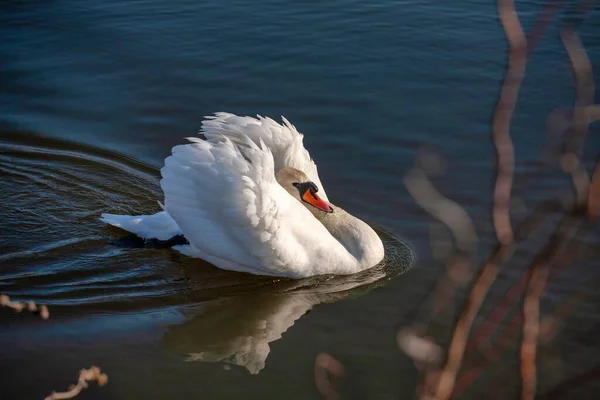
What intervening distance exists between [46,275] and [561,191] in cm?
393

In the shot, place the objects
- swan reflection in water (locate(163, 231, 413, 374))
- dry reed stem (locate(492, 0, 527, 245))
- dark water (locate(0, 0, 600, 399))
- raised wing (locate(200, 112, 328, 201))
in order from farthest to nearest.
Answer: raised wing (locate(200, 112, 328, 201)) → swan reflection in water (locate(163, 231, 413, 374)) → dark water (locate(0, 0, 600, 399)) → dry reed stem (locate(492, 0, 527, 245))

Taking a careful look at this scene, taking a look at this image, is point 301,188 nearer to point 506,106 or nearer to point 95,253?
point 95,253

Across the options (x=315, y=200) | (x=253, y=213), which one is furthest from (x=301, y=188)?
(x=253, y=213)

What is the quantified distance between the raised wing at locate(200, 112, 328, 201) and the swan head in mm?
166

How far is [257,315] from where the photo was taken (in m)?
5.71

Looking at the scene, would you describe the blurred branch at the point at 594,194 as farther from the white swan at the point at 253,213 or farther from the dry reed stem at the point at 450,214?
the dry reed stem at the point at 450,214

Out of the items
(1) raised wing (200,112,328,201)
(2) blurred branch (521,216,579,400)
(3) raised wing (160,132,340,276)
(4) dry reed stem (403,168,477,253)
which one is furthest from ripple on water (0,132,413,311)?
(2) blurred branch (521,216,579,400)

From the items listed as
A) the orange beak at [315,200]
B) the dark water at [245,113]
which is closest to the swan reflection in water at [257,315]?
the dark water at [245,113]

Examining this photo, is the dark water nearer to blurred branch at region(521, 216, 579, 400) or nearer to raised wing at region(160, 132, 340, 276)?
raised wing at region(160, 132, 340, 276)

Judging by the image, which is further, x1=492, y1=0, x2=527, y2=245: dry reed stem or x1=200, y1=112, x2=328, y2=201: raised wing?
x1=200, y1=112, x2=328, y2=201: raised wing

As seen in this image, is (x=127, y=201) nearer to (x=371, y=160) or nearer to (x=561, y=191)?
(x=371, y=160)

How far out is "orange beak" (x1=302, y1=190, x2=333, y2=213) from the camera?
6.41 meters

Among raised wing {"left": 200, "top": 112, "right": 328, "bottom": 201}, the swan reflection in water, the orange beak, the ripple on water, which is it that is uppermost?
raised wing {"left": 200, "top": 112, "right": 328, "bottom": 201}

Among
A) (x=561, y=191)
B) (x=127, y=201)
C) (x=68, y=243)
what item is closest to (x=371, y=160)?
(x=561, y=191)
